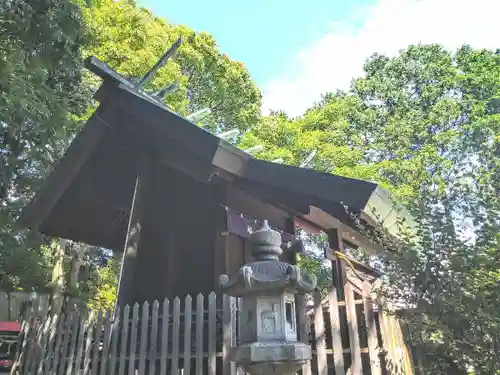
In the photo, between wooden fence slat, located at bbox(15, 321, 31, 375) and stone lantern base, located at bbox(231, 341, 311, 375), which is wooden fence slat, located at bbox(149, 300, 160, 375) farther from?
wooden fence slat, located at bbox(15, 321, 31, 375)

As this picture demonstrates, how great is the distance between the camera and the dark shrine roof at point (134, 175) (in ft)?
13.5

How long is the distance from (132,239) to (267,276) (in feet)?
10.2

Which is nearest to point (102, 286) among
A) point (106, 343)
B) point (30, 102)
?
point (30, 102)

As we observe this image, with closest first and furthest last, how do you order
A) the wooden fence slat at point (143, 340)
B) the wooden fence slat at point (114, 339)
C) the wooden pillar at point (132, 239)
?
the wooden fence slat at point (143, 340), the wooden fence slat at point (114, 339), the wooden pillar at point (132, 239)

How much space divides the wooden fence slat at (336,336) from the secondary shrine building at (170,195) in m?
0.92

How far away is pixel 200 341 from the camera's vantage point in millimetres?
4168

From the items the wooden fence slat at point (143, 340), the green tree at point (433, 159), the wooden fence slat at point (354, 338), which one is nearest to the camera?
the green tree at point (433, 159)

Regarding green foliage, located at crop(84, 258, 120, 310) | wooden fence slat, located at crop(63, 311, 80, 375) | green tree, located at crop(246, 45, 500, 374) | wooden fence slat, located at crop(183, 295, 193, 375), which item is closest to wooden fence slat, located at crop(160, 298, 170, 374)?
wooden fence slat, located at crop(183, 295, 193, 375)

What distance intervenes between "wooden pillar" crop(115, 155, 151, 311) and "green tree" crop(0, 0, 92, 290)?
181 cm

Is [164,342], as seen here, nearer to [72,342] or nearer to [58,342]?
[72,342]

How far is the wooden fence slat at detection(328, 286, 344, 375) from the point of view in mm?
3824

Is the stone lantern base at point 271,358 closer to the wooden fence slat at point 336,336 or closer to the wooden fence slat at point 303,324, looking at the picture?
the wooden fence slat at point 303,324

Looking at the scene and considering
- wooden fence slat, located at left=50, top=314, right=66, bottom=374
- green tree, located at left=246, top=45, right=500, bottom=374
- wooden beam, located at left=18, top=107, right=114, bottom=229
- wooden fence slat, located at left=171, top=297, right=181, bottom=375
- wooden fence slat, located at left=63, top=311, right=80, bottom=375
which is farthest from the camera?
wooden beam, located at left=18, top=107, right=114, bottom=229

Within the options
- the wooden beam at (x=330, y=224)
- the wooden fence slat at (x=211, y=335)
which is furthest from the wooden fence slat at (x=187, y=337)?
the wooden beam at (x=330, y=224)
